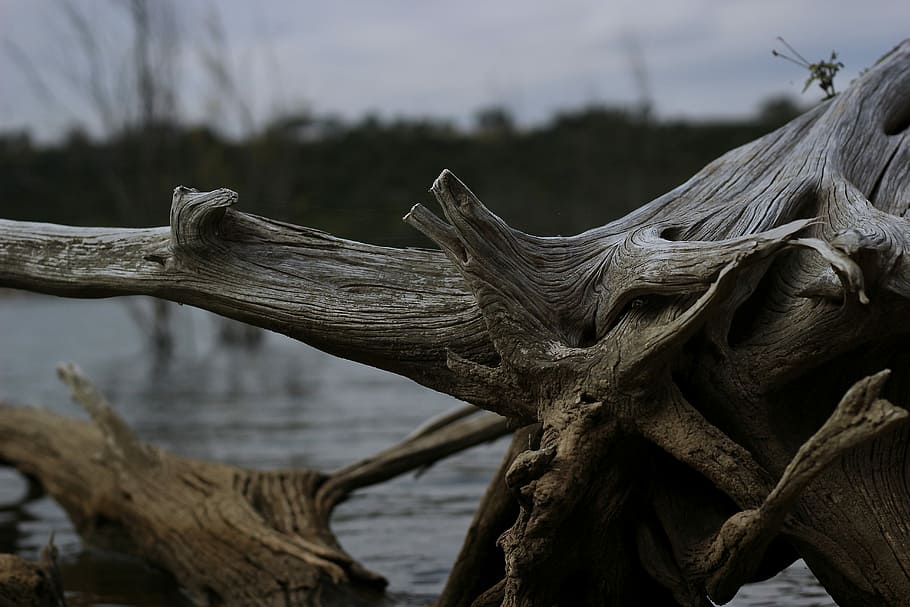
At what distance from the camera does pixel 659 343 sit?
2.79m

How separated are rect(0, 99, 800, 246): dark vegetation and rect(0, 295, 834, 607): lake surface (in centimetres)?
173

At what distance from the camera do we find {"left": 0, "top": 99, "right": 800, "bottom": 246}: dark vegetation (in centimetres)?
557

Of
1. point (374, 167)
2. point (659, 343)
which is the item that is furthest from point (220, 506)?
point (374, 167)

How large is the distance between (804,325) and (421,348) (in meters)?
1.16

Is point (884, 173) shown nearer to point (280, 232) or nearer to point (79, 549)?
point (280, 232)

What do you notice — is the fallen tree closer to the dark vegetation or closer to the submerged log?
the dark vegetation

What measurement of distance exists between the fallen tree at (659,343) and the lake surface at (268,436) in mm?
1432

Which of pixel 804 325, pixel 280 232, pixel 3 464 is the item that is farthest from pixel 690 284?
pixel 3 464

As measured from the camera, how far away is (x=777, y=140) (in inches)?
148

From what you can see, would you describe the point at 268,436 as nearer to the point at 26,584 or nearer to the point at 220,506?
the point at 220,506

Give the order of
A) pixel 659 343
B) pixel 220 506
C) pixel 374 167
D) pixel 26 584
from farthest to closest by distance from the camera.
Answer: pixel 374 167 < pixel 220 506 < pixel 26 584 < pixel 659 343

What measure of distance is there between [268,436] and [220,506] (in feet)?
15.7

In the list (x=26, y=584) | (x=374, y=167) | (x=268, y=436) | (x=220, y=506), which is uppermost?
(x=374, y=167)

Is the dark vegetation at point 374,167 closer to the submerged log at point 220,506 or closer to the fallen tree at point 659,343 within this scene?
the fallen tree at point 659,343
